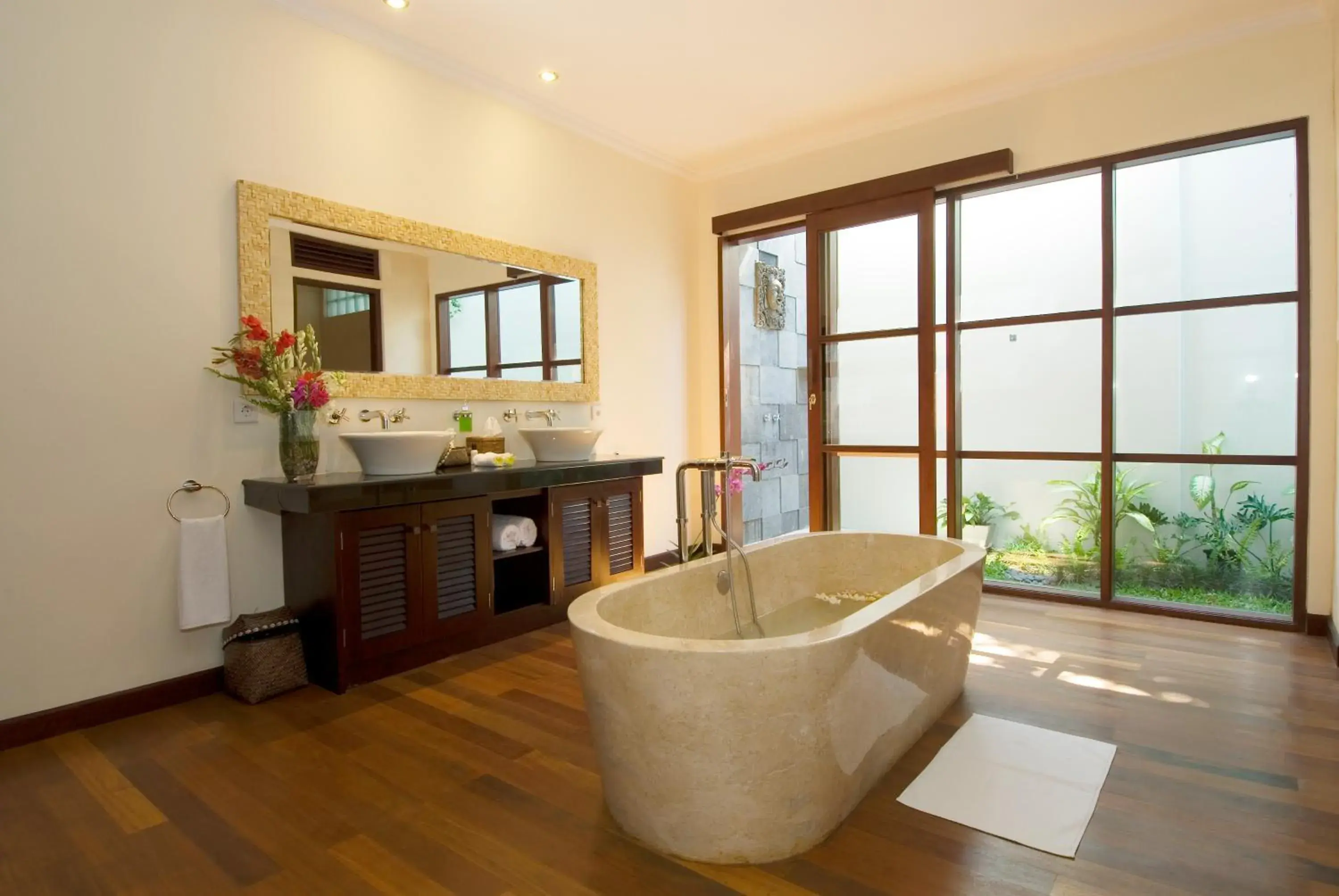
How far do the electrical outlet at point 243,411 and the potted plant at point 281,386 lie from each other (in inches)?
1.0

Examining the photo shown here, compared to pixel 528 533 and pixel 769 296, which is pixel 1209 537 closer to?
pixel 769 296

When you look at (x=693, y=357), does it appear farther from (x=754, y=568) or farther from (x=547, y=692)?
(x=547, y=692)

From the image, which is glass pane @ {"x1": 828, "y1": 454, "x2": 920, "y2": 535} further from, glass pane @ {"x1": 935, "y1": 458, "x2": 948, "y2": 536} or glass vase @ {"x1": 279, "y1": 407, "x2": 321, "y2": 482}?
glass vase @ {"x1": 279, "y1": 407, "x2": 321, "y2": 482}

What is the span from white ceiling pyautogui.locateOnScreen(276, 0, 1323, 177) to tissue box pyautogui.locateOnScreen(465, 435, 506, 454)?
1.84 metres

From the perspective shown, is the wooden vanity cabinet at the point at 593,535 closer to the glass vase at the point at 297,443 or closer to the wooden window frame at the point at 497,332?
the wooden window frame at the point at 497,332

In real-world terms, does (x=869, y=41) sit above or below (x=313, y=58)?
above

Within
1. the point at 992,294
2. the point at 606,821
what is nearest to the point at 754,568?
the point at 606,821

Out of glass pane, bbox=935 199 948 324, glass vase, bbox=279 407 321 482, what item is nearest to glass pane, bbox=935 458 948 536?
glass pane, bbox=935 199 948 324

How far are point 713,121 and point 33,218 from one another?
336 cm

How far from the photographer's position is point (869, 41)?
3.46 m

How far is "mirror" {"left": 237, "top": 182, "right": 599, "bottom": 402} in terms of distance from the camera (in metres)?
2.95

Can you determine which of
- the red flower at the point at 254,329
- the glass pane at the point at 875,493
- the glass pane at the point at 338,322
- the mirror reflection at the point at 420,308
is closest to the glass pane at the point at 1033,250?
the glass pane at the point at 875,493

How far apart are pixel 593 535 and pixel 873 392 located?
2.05 meters

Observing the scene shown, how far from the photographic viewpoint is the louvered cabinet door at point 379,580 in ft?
8.96
